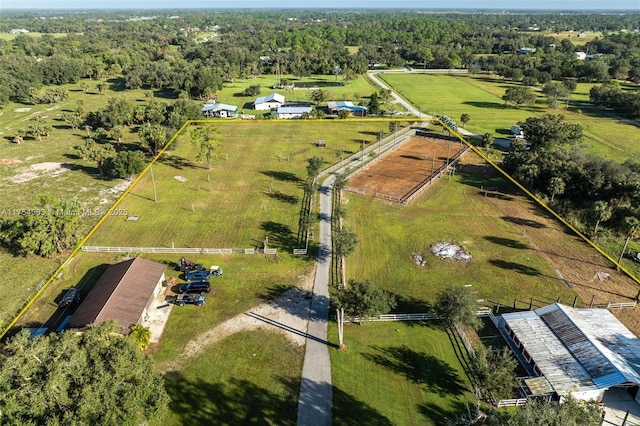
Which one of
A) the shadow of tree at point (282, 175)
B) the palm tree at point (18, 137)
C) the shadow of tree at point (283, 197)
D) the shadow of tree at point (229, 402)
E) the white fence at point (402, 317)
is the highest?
the palm tree at point (18, 137)

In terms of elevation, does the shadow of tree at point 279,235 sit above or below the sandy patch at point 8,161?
below

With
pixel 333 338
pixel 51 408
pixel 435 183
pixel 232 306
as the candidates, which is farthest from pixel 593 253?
pixel 51 408

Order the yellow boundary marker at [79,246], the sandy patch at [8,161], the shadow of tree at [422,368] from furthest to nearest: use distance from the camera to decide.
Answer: the sandy patch at [8,161] → the yellow boundary marker at [79,246] → the shadow of tree at [422,368]

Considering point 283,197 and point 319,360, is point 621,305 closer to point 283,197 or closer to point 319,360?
point 319,360

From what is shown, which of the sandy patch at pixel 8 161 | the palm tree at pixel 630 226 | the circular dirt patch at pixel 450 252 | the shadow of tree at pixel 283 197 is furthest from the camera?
the sandy patch at pixel 8 161

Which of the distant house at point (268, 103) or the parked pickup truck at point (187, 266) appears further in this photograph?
the distant house at point (268, 103)

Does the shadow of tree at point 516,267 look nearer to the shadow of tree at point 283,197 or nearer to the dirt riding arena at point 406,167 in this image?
the dirt riding arena at point 406,167

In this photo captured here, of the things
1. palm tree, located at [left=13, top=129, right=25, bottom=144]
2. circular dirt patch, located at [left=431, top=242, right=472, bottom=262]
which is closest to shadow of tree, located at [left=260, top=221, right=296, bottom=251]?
circular dirt patch, located at [left=431, top=242, right=472, bottom=262]

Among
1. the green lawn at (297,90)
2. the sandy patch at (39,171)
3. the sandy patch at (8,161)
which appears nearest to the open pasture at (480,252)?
the sandy patch at (39,171)
